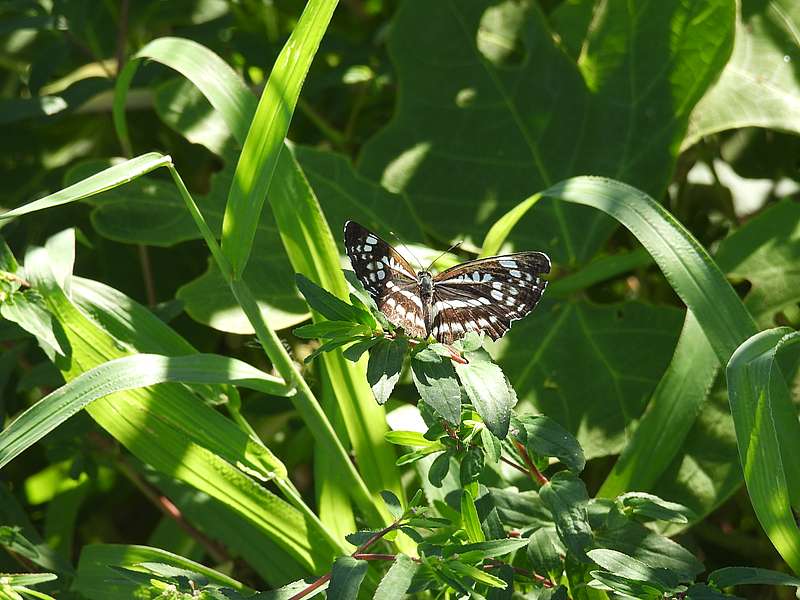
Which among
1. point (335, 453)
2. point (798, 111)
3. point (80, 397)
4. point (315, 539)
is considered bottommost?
point (315, 539)

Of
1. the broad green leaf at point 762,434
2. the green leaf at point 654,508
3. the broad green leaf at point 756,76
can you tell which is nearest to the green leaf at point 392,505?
the green leaf at point 654,508

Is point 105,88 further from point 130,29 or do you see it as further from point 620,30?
point 620,30

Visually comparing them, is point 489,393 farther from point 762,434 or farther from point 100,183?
point 100,183

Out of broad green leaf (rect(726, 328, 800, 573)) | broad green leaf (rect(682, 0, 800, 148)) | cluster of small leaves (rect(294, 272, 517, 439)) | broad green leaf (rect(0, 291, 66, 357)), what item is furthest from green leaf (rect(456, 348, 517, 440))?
broad green leaf (rect(682, 0, 800, 148))

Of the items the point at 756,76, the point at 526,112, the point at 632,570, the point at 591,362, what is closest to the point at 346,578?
the point at 632,570

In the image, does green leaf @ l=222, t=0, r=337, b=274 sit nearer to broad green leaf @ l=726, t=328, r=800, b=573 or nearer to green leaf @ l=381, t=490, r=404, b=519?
green leaf @ l=381, t=490, r=404, b=519

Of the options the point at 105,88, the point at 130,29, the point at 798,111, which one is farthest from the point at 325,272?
the point at 130,29

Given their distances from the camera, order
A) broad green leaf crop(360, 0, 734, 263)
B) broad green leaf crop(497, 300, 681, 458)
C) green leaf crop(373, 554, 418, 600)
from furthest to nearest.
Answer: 1. broad green leaf crop(360, 0, 734, 263)
2. broad green leaf crop(497, 300, 681, 458)
3. green leaf crop(373, 554, 418, 600)
